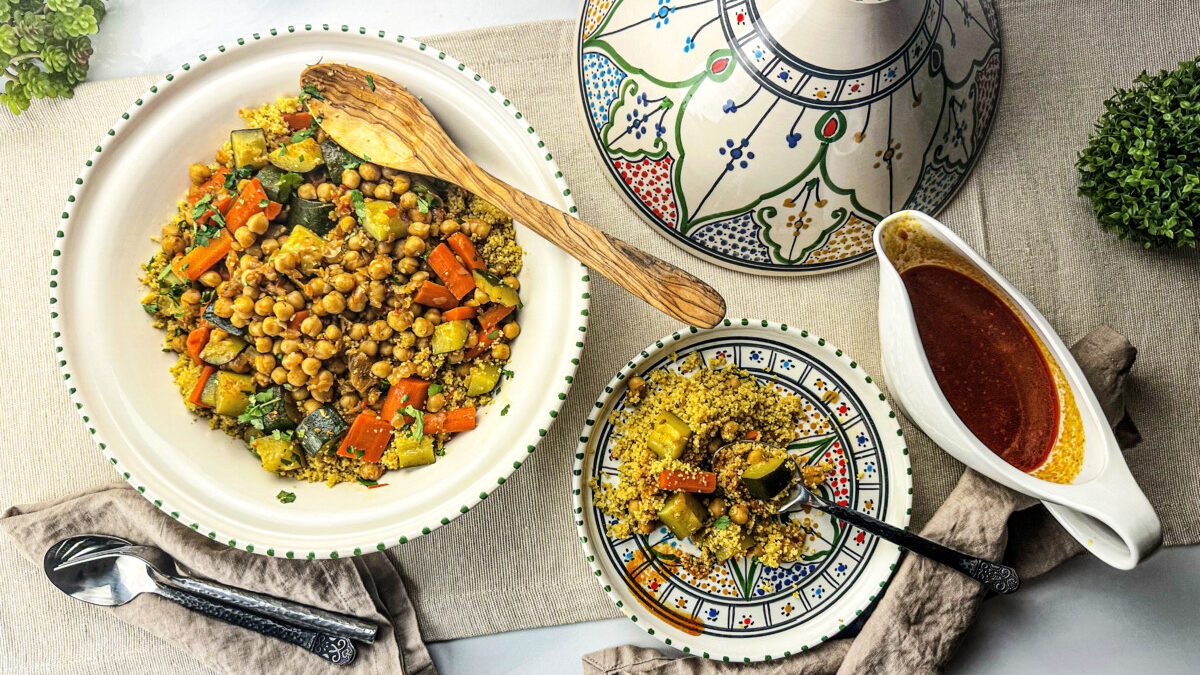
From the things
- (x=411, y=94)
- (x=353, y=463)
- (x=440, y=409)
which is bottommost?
(x=353, y=463)

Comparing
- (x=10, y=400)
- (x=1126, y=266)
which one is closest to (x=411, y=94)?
(x=10, y=400)

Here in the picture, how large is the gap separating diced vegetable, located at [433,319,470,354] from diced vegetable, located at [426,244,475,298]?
75mm

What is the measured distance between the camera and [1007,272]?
236 cm

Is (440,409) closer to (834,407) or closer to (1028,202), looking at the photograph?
(834,407)

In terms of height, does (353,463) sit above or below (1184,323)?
below

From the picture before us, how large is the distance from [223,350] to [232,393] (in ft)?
0.35

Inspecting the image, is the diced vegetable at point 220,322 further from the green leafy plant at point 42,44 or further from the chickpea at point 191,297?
the green leafy plant at point 42,44

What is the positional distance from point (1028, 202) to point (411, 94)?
1.80m

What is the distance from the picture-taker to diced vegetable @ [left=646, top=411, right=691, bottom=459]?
6.63ft

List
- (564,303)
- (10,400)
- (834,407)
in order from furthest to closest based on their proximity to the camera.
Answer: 1. (10,400)
2. (834,407)
3. (564,303)

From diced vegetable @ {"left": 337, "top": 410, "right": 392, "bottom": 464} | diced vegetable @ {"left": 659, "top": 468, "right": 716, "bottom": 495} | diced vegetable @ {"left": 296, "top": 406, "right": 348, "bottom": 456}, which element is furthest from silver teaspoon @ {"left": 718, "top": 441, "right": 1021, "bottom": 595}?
diced vegetable @ {"left": 296, "top": 406, "right": 348, "bottom": 456}

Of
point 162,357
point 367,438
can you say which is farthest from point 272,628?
point 162,357

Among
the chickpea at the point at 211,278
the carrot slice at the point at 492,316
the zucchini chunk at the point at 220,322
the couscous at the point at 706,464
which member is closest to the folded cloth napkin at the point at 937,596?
the couscous at the point at 706,464

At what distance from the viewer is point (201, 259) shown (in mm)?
1933
